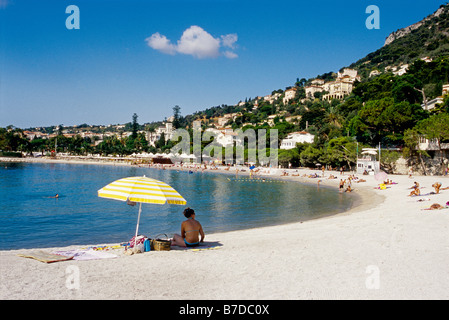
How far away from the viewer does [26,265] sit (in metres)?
5.88

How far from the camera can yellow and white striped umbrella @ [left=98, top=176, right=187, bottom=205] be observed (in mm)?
7094

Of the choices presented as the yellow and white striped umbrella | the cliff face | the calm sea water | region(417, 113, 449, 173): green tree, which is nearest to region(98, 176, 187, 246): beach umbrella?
the yellow and white striped umbrella

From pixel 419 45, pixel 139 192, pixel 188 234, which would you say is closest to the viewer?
pixel 139 192

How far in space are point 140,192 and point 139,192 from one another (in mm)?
23

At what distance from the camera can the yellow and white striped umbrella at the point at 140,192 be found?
279 inches

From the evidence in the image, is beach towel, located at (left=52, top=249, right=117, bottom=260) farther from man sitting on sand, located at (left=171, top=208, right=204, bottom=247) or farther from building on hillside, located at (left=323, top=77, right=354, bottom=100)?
building on hillside, located at (left=323, top=77, right=354, bottom=100)

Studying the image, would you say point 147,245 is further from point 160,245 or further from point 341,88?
point 341,88

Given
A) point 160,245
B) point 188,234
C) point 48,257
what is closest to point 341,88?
point 188,234

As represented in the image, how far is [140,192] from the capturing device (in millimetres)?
7230

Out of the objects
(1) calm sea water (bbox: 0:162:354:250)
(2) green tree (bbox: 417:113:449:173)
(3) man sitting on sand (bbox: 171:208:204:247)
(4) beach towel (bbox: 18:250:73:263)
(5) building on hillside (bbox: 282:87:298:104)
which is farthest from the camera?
(5) building on hillside (bbox: 282:87:298:104)

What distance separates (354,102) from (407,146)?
34358mm

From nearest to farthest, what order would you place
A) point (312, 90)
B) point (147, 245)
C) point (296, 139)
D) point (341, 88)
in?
1. point (147, 245)
2. point (296, 139)
3. point (341, 88)
4. point (312, 90)
